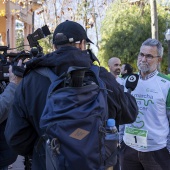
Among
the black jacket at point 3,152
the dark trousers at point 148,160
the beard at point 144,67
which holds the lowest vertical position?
the dark trousers at point 148,160

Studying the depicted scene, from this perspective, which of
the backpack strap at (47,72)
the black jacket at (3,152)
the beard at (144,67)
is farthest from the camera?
the beard at (144,67)

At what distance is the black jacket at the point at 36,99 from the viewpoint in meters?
2.36

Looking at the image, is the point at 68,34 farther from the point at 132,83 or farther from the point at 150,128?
the point at 150,128

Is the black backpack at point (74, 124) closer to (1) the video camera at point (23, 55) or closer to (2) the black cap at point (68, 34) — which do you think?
(2) the black cap at point (68, 34)

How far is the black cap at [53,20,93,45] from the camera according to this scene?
2.45 m

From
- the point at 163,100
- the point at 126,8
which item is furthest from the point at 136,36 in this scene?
the point at 163,100

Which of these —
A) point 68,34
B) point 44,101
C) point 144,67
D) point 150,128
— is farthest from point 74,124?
point 144,67

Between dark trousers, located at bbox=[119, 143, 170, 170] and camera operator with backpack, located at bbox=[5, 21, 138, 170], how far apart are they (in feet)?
4.08

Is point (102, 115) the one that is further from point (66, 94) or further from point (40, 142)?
point (40, 142)

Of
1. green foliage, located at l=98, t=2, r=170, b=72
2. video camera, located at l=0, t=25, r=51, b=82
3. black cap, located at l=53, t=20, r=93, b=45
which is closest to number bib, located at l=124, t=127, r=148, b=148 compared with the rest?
video camera, located at l=0, t=25, r=51, b=82

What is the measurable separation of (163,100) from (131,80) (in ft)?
1.28

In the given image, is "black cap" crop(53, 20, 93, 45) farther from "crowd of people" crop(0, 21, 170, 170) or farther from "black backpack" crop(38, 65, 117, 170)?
"black backpack" crop(38, 65, 117, 170)

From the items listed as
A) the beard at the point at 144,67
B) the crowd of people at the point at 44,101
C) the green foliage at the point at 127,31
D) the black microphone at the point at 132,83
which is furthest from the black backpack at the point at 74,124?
the green foliage at the point at 127,31

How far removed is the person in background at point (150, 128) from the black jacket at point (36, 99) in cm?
117
